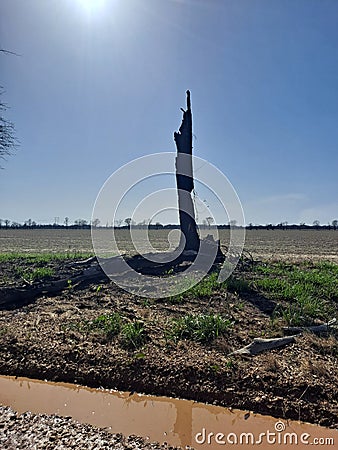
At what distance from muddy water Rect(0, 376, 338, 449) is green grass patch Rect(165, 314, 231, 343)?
129 centimetres

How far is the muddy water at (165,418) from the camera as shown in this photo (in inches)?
129

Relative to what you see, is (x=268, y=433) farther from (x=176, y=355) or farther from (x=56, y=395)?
(x=56, y=395)

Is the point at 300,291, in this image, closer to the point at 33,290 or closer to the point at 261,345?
the point at 261,345

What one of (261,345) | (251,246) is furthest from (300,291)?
(251,246)

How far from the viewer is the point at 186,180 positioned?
42.6 ft

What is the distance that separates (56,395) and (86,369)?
0.49 metres

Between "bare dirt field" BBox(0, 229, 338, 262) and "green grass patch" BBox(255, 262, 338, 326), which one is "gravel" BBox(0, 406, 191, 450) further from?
"bare dirt field" BBox(0, 229, 338, 262)

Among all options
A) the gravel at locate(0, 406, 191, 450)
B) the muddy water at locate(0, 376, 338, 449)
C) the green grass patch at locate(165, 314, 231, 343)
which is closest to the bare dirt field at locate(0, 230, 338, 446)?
the green grass patch at locate(165, 314, 231, 343)

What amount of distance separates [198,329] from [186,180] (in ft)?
27.2

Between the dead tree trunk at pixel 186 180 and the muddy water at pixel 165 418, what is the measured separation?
868 centimetres

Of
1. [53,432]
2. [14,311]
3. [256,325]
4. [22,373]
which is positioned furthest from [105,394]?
[14,311]

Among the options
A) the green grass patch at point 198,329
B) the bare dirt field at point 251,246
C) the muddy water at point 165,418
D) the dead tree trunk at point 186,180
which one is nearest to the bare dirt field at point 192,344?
the green grass patch at point 198,329

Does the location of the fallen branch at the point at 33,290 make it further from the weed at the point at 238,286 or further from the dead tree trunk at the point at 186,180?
the dead tree trunk at the point at 186,180

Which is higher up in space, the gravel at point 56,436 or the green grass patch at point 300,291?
the green grass patch at point 300,291
